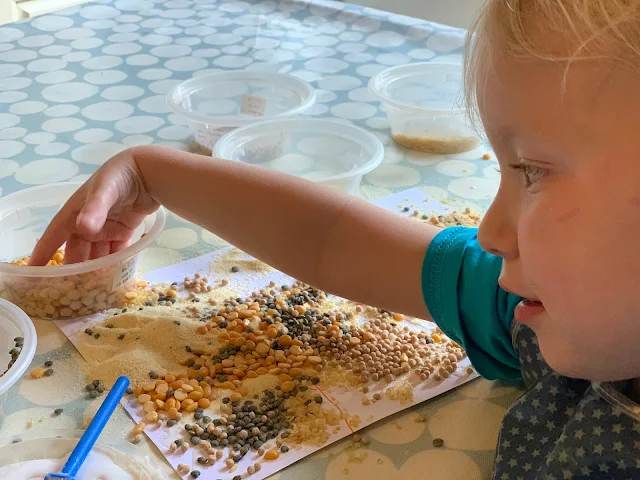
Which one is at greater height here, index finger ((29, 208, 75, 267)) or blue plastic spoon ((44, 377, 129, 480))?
index finger ((29, 208, 75, 267))

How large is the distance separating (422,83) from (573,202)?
3.10 ft

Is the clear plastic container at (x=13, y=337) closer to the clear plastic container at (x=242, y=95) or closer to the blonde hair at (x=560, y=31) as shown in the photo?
the blonde hair at (x=560, y=31)

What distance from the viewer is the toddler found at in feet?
1.24

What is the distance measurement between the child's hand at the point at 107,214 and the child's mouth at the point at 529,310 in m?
0.43

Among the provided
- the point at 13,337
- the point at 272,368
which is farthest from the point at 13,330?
the point at 272,368

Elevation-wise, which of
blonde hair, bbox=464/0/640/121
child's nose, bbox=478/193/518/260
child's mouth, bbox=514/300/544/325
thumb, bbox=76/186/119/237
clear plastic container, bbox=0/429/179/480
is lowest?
clear plastic container, bbox=0/429/179/480

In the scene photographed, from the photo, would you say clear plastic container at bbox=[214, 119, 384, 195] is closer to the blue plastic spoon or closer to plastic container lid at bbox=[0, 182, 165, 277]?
plastic container lid at bbox=[0, 182, 165, 277]

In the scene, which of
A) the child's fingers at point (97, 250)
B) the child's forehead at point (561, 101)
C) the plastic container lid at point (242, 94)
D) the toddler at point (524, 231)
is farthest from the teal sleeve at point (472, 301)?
the plastic container lid at point (242, 94)

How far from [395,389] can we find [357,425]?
0.06 metres

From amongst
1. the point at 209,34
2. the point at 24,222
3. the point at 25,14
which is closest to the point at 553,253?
the point at 24,222

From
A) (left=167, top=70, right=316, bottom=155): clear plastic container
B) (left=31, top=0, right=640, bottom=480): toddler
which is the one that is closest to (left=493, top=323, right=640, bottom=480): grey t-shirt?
(left=31, top=0, right=640, bottom=480): toddler

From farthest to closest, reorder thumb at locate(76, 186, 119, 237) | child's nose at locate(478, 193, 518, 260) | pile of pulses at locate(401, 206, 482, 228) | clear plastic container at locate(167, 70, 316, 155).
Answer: clear plastic container at locate(167, 70, 316, 155), pile of pulses at locate(401, 206, 482, 228), thumb at locate(76, 186, 119, 237), child's nose at locate(478, 193, 518, 260)

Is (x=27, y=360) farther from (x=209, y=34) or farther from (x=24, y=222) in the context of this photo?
(x=209, y=34)

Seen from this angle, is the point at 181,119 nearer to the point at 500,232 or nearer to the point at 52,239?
the point at 52,239
